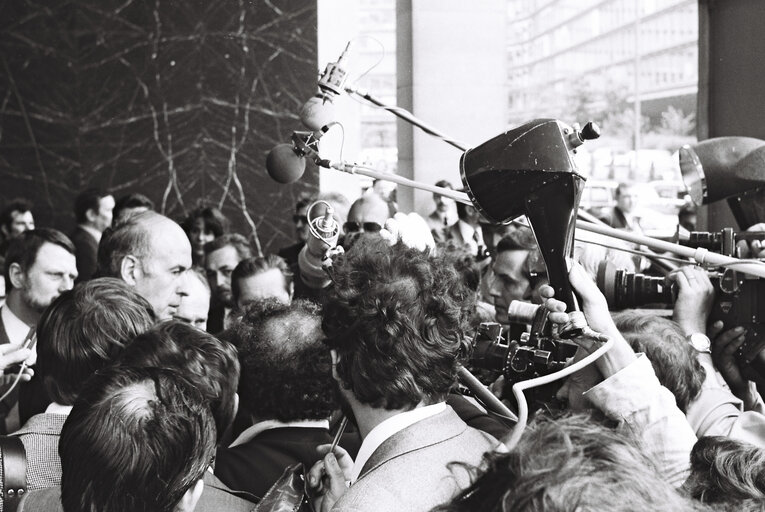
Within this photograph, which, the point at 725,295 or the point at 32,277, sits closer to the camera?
the point at 725,295

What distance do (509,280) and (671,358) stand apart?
67.1 inches

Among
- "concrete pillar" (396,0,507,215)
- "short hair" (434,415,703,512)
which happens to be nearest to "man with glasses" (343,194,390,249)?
"concrete pillar" (396,0,507,215)

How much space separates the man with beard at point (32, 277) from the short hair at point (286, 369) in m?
1.71

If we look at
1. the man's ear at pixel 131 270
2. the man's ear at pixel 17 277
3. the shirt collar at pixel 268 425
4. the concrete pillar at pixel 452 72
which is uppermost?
the concrete pillar at pixel 452 72

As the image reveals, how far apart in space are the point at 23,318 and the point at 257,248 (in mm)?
3477

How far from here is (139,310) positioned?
2.46 meters

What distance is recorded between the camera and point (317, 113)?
250 cm

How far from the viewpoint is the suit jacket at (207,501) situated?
182cm

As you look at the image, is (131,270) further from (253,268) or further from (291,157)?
(291,157)

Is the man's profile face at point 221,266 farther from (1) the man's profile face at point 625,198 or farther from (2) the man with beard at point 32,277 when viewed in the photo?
(1) the man's profile face at point 625,198

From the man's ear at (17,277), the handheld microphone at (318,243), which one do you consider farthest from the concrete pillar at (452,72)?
the handheld microphone at (318,243)

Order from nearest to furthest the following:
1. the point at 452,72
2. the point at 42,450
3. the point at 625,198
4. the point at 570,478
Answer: the point at 570,478
the point at 42,450
the point at 452,72
the point at 625,198

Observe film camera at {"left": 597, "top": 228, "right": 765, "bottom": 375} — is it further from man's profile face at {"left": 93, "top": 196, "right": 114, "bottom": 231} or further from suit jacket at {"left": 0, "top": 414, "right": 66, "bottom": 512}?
man's profile face at {"left": 93, "top": 196, "right": 114, "bottom": 231}

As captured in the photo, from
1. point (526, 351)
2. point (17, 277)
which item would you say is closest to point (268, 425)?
point (526, 351)
